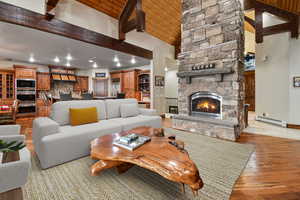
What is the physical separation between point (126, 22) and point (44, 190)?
438 centimetres

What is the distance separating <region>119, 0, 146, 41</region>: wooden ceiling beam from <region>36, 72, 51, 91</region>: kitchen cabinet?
5454 millimetres

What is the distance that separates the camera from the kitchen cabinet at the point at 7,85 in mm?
5848

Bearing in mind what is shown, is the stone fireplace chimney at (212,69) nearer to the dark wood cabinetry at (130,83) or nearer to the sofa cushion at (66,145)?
the sofa cushion at (66,145)

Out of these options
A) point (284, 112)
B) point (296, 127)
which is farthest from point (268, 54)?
point (296, 127)

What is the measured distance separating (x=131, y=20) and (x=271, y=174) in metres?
4.51

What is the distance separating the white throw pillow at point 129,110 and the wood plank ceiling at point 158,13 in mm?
2871

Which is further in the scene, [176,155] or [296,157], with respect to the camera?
[296,157]

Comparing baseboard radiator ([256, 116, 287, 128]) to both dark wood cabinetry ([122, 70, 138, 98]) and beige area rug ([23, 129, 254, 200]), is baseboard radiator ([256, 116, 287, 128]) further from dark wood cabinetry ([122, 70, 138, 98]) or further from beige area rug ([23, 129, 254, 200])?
A: dark wood cabinetry ([122, 70, 138, 98])

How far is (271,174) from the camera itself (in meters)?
1.86

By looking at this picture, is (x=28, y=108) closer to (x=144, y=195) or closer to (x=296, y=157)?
(x=144, y=195)

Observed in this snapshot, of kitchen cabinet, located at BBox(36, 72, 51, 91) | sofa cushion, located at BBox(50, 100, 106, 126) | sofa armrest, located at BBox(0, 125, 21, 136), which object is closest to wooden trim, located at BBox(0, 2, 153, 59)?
sofa cushion, located at BBox(50, 100, 106, 126)

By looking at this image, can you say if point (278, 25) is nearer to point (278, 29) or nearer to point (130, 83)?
point (278, 29)

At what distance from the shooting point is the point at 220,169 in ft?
6.43

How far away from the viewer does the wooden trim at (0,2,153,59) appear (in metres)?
2.71
